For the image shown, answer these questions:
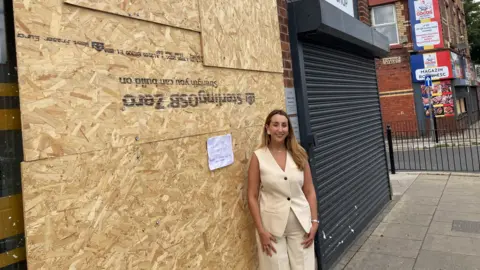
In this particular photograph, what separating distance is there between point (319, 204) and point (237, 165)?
5.30ft

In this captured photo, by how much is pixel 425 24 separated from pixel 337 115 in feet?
52.3

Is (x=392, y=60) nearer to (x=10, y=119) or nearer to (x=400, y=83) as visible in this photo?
(x=400, y=83)

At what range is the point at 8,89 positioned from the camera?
1.72 m

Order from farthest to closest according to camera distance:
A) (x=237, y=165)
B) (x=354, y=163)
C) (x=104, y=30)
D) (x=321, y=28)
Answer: (x=354, y=163)
(x=321, y=28)
(x=237, y=165)
(x=104, y=30)

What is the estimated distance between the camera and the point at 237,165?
3.04 metres

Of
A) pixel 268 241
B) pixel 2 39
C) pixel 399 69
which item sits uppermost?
pixel 399 69

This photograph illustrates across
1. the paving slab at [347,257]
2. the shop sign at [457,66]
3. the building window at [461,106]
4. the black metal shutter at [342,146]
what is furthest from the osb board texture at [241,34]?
the building window at [461,106]

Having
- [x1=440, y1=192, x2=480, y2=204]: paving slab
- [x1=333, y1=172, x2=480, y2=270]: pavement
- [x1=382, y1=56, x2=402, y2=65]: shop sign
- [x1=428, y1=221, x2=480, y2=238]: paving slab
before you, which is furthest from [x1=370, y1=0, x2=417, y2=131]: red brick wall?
[x1=428, y1=221, x2=480, y2=238]: paving slab

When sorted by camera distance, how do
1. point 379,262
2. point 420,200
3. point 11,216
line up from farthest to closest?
point 420,200 < point 379,262 < point 11,216

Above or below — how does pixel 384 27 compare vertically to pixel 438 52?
above

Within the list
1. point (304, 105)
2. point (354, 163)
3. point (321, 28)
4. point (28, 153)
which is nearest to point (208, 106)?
point (28, 153)

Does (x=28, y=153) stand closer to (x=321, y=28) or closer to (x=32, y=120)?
(x=32, y=120)

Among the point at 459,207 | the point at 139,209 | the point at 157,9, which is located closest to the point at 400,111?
the point at 459,207

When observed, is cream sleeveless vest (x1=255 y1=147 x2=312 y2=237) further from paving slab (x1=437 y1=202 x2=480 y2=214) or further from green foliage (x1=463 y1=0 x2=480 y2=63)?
green foliage (x1=463 y1=0 x2=480 y2=63)
